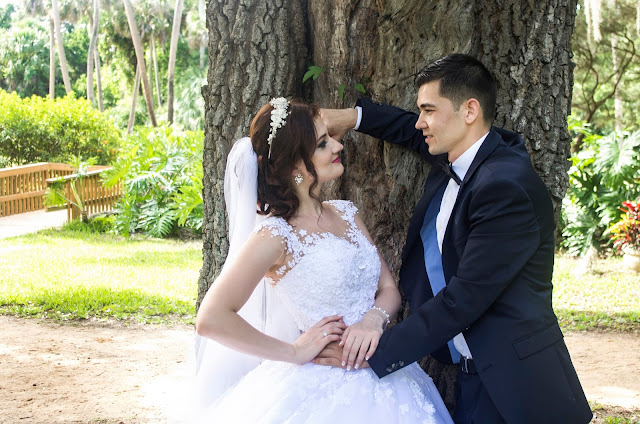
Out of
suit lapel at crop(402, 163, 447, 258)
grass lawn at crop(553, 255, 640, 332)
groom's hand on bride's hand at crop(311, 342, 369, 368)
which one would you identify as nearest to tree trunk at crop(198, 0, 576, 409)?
suit lapel at crop(402, 163, 447, 258)

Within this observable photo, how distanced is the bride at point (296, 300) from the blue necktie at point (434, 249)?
0.17m

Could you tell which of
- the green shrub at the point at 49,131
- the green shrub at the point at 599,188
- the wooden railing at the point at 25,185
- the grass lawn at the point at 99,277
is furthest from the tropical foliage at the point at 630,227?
the green shrub at the point at 49,131

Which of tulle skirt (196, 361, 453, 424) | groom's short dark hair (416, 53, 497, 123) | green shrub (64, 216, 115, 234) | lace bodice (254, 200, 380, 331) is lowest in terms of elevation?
green shrub (64, 216, 115, 234)

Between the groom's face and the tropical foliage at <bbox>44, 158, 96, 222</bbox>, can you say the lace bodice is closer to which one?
the groom's face

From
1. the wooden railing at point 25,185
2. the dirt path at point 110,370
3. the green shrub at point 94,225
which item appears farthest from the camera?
the wooden railing at point 25,185

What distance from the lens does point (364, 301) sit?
9.46 feet

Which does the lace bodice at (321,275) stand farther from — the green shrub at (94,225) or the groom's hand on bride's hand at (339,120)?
the green shrub at (94,225)

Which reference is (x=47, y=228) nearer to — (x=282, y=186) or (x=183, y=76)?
(x=282, y=186)

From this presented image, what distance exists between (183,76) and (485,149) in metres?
44.9

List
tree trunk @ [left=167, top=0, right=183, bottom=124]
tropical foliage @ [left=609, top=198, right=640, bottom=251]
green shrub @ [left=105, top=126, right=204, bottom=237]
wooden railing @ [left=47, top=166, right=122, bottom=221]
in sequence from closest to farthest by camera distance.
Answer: tropical foliage @ [left=609, top=198, right=640, bottom=251] → green shrub @ [left=105, top=126, right=204, bottom=237] → wooden railing @ [left=47, top=166, right=122, bottom=221] → tree trunk @ [left=167, top=0, right=183, bottom=124]

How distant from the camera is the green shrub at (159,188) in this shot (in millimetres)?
13125

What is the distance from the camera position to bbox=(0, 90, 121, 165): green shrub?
19.0 metres

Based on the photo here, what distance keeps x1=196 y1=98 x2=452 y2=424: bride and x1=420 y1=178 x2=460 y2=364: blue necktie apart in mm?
171

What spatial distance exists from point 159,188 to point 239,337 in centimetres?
1171
